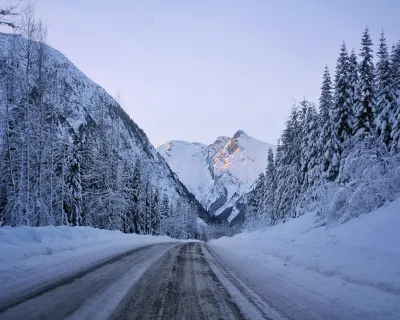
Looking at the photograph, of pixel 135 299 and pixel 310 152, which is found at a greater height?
pixel 310 152

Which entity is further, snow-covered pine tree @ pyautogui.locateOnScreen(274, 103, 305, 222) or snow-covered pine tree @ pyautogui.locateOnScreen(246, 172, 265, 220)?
snow-covered pine tree @ pyautogui.locateOnScreen(246, 172, 265, 220)

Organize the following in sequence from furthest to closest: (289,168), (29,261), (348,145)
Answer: (289,168) < (348,145) < (29,261)

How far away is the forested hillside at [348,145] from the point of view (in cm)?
1428

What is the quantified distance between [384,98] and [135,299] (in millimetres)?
29936

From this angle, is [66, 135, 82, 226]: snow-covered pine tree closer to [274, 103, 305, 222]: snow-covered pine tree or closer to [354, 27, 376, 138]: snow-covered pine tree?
[274, 103, 305, 222]: snow-covered pine tree

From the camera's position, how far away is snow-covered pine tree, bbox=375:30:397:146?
2652cm

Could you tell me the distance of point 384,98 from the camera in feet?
89.9

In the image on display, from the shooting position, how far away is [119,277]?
6.46m

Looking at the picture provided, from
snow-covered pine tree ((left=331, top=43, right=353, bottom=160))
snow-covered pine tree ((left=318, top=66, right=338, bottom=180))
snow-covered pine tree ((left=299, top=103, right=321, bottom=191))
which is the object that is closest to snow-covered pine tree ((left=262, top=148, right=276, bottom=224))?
snow-covered pine tree ((left=299, top=103, right=321, bottom=191))

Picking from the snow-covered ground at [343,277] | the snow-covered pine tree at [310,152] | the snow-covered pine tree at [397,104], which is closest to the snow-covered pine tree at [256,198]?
the snow-covered pine tree at [310,152]

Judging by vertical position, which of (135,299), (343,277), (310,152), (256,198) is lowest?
(343,277)

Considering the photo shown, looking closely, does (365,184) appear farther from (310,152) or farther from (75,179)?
(75,179)

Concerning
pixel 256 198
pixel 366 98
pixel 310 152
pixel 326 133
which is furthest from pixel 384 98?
pixel 256 198

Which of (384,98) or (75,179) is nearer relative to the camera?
(384,98)
